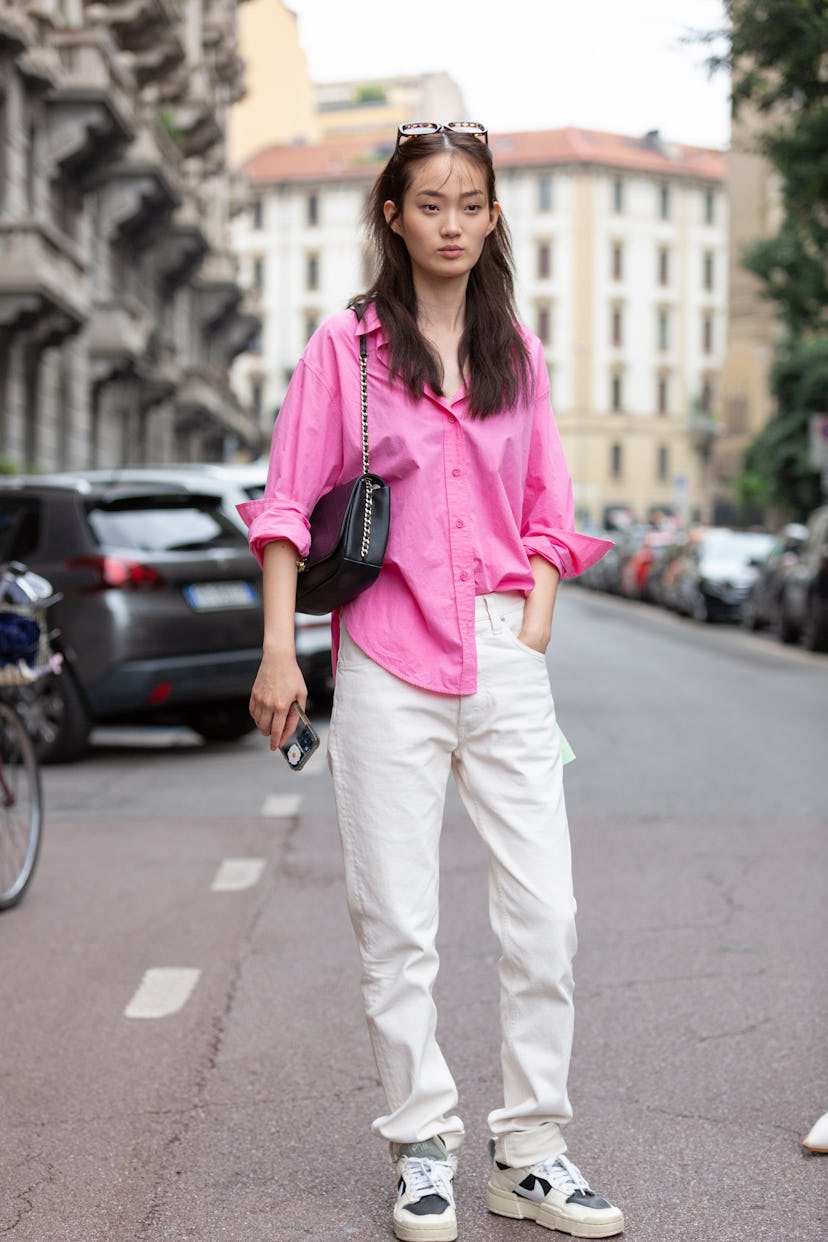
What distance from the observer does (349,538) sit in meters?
3.27

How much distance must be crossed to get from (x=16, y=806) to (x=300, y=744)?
335 centimetres

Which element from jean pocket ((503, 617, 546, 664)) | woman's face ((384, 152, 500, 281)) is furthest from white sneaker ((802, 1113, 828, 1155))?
woman's face ((384, 152, 500, 281))

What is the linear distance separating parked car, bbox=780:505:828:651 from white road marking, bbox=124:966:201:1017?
16.0 metres

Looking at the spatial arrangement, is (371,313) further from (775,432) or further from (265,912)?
(775,432)

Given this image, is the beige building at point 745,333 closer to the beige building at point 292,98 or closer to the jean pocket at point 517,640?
the beige building at point 292,98

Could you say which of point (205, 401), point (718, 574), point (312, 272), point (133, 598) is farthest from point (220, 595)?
point (312, 272)

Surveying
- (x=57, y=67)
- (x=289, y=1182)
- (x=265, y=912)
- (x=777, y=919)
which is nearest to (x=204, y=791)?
(x=265, y=912)

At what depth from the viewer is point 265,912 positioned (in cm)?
639

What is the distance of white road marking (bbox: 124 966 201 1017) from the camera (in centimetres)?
508

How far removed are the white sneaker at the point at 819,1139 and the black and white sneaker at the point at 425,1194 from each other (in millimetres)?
854

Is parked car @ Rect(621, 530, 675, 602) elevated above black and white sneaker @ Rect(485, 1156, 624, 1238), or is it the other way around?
parked car @ Rect(621, 530, 675, 602)

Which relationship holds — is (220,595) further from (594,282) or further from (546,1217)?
(594,282)

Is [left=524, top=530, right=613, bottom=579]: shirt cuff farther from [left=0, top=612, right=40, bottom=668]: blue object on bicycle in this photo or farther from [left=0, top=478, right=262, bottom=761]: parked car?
[left=0, top=478, right=262, bottom=761]: parked car

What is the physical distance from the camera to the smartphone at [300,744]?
3.33m
